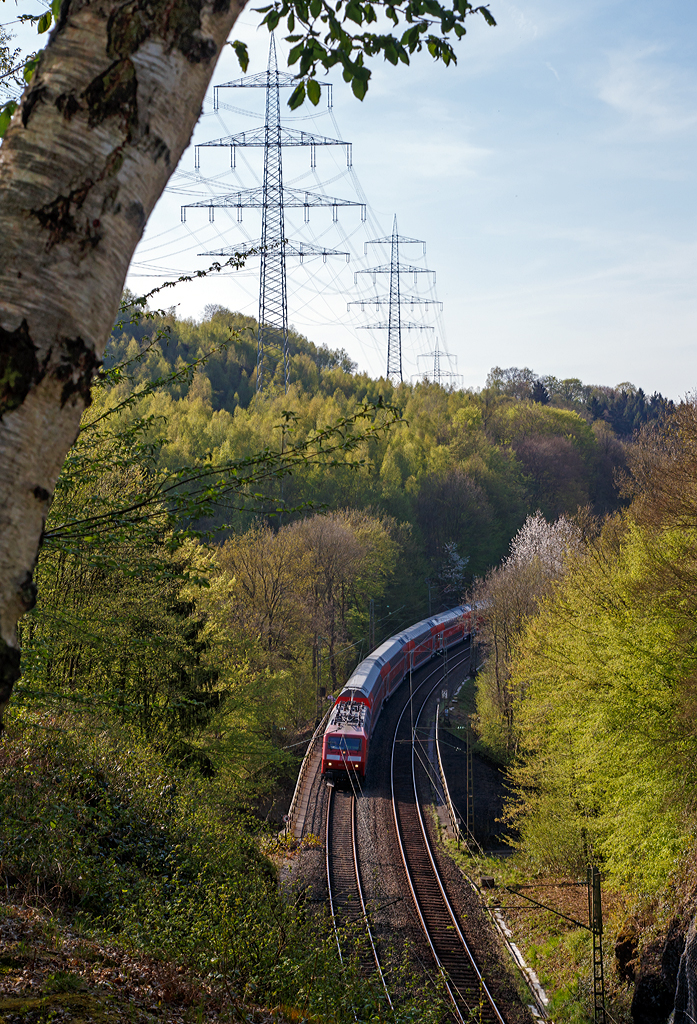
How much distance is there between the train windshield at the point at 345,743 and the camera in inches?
976

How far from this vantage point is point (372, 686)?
2952 cm

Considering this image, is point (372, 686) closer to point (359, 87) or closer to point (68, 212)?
point (359, 87)

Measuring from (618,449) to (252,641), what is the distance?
6827 centimetres

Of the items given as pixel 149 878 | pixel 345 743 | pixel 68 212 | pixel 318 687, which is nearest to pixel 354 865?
pixel 345 743

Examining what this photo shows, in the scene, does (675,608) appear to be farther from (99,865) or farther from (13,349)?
(13,349)

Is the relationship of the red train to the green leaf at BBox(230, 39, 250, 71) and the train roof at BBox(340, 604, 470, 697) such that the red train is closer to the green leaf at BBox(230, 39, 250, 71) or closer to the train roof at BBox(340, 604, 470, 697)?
the train roof at BBox(340, 604, 470, 697)

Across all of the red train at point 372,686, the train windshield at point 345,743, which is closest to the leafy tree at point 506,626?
the red train at point 372,686

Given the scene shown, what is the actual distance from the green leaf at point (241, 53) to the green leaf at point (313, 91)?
0.39 meters

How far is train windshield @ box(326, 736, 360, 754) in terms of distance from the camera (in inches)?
976

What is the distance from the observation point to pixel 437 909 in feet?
58.7

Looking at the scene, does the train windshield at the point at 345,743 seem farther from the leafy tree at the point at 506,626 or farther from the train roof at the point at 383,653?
the leafy tree at the point at 506,626

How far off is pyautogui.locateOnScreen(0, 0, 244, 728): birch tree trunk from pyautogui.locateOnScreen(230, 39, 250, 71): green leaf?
1.78 m

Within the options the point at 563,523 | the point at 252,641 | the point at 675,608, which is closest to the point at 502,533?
the point at 563,523

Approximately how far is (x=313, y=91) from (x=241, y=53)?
460 millimetres
